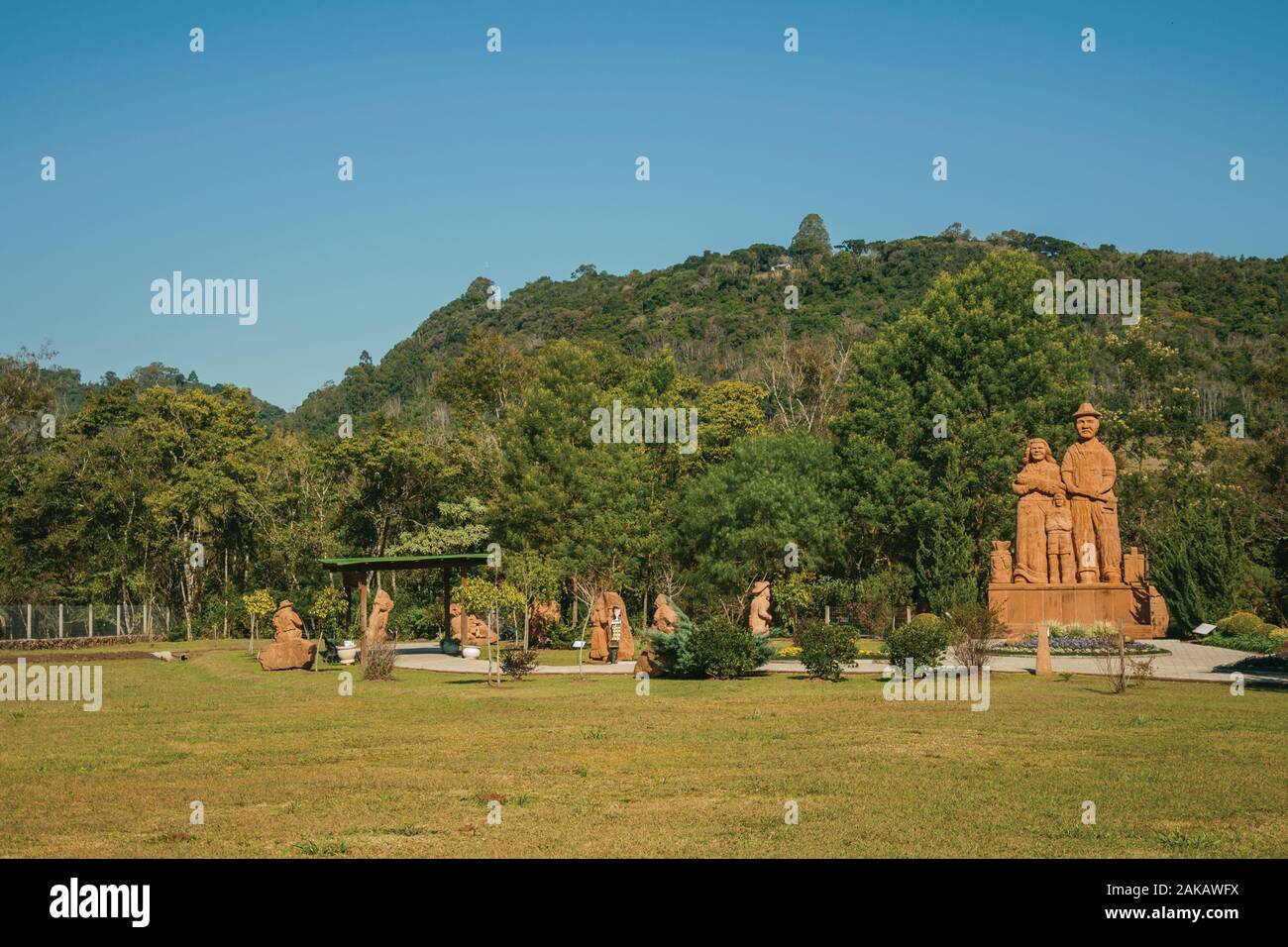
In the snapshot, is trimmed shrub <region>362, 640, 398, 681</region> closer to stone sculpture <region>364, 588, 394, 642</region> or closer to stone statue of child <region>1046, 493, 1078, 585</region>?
stone sculpture <region>364, 588, 394, 642</region>

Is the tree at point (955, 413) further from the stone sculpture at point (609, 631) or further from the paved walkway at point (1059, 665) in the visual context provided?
the stone sculpture at point (609, 631)

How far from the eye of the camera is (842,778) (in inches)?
541

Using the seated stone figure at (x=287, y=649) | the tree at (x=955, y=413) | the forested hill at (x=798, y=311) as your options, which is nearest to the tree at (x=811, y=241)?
the forested hill at (x=798, y=311)

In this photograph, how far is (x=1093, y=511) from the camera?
40406mm

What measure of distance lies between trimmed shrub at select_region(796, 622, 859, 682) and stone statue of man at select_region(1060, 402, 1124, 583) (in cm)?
1684

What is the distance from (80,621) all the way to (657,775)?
40.5 m

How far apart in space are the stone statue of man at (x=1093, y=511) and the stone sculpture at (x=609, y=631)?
52.3 feet

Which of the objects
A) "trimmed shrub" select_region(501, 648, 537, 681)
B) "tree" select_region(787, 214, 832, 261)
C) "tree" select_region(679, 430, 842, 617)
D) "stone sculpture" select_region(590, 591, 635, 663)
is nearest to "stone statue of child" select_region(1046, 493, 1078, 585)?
"tree" select_region(679, 430, 842, 617)

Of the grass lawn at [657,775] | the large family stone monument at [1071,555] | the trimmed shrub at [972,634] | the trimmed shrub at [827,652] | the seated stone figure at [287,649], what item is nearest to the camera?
the grass lawn at [657,775]

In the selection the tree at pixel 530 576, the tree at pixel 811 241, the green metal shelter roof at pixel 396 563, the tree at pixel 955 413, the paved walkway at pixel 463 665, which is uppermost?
the tree at pixel 811 241

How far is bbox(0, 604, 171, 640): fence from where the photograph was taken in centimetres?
4628

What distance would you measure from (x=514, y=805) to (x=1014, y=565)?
3199 centimetres

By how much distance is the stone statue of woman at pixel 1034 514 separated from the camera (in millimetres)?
40375

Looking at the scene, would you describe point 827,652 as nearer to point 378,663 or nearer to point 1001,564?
point 378,663
